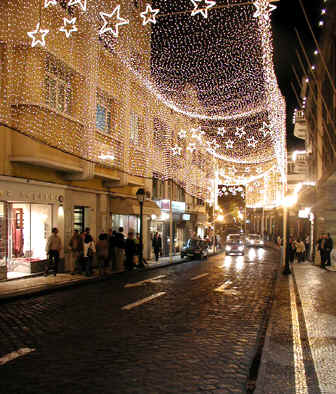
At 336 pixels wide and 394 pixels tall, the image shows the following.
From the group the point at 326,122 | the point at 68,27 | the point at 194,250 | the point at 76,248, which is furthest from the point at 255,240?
the point at 68,27

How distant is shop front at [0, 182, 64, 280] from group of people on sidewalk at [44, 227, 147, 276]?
0.77 m

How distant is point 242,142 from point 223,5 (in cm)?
1153

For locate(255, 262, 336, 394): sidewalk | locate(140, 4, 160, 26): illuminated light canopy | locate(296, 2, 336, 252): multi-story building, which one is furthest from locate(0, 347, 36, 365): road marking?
locate(296, 2, 336, 252): multi-story building

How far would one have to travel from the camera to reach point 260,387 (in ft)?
16.8

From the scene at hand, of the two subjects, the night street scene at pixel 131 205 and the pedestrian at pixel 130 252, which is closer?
the night street scene at pixel 131 205

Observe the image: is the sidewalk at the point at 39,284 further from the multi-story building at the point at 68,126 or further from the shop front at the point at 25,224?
Result: the multi-story building at the point at 68,126

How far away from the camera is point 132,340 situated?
7492 millimetres

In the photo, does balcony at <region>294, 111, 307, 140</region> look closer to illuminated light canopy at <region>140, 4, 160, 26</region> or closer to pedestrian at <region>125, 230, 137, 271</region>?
pedestrian at <region>125, 230, 137, 271</region>

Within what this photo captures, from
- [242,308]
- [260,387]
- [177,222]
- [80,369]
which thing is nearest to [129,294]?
[242,308]

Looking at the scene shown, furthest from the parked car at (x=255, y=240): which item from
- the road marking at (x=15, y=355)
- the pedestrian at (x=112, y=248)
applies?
the road marking at (x=15, y=355)

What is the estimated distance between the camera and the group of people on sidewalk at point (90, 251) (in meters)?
16.4

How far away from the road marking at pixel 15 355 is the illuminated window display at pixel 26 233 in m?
9.67

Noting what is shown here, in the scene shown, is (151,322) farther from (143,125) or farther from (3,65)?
(143,125)

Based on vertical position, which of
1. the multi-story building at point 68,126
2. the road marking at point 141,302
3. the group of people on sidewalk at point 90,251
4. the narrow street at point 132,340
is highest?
the multi-story building at point 68,126
